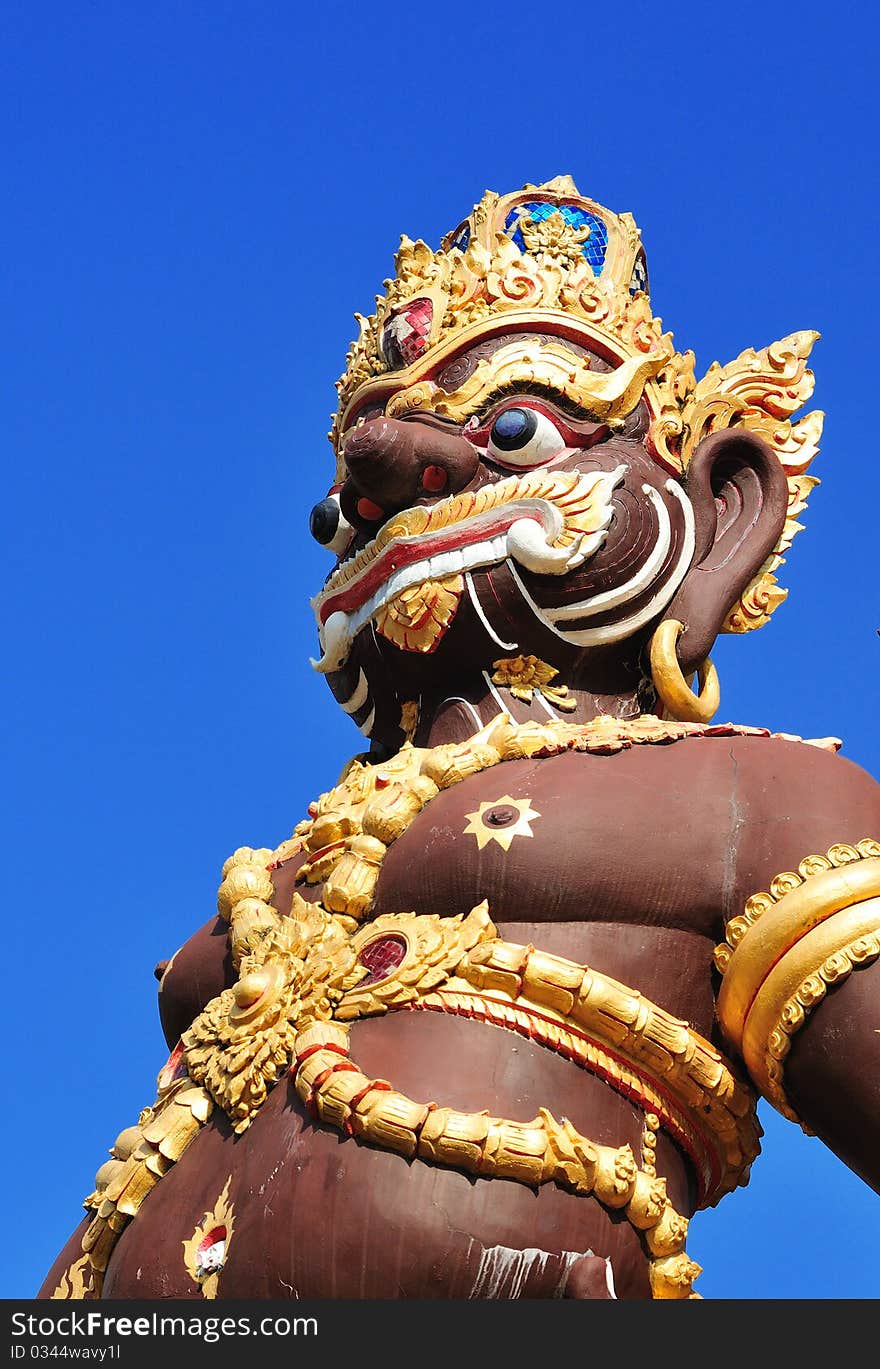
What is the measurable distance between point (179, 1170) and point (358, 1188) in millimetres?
811

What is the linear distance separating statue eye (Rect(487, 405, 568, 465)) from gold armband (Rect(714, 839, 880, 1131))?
188 centimetres

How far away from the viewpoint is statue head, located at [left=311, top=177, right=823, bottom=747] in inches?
250

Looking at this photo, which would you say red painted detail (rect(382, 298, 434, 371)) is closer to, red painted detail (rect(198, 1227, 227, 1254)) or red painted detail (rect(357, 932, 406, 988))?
red painted detail (rect(357, 932, 406, 988))

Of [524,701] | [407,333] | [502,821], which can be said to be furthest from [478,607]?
[407,333]

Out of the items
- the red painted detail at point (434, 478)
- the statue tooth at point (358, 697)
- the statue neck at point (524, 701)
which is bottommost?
the statue neck at point (524, 701)

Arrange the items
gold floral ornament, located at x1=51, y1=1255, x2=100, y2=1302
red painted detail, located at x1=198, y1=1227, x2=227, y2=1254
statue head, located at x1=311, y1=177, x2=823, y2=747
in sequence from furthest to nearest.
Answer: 1. statue head, located at x1=311, y1=177, x2=823, y2=747
2. gold floral ornament, located at x1=51, y1=1255, x2=100, y2=1302
3. red painted detail, located at x1=198, y1=1227, x2=227, y2=1254

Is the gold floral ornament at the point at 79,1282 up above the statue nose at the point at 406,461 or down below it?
below

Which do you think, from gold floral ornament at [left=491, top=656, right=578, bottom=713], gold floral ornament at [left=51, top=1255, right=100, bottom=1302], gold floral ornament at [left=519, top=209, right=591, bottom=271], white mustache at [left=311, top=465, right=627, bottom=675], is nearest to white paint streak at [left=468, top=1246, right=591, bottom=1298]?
gold floral ornament at [left=51, top=1255, right=100, bottom=1302]

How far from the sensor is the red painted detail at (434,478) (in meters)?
6.45

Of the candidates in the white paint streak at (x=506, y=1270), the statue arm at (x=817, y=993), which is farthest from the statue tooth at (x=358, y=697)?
the white paint streak at (x=506, y=1270)

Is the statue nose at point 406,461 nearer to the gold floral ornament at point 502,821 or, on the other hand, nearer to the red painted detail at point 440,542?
the red painted detail at point 440,542

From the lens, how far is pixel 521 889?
5.42m

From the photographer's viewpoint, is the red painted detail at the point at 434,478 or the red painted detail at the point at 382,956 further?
the red painted detail at the point at 434,478

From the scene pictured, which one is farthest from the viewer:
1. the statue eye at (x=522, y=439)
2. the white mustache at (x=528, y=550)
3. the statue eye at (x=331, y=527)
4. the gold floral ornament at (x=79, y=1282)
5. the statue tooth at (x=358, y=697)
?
the statue eye at (x=331, y=527)
